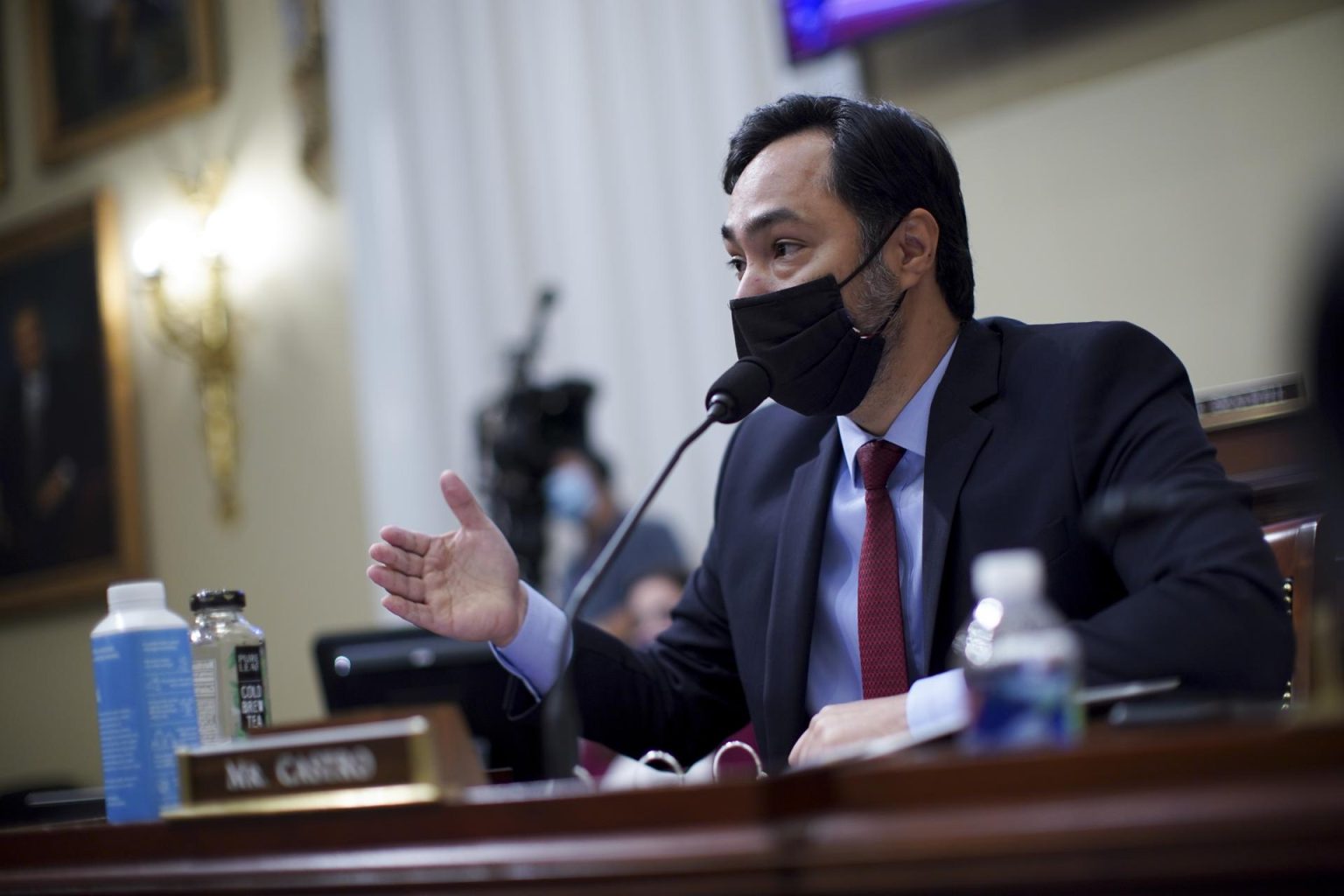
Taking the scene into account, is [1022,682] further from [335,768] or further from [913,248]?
[913,248]

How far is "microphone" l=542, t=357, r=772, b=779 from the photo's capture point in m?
1.21

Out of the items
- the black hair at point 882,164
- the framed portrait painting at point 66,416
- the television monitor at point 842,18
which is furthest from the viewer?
the framed portrait painting at point 66,416

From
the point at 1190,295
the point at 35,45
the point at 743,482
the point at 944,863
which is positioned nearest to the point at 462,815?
the point at 944,863

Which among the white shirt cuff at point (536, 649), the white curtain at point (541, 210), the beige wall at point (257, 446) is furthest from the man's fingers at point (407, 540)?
the beige wall at point (257, 446)

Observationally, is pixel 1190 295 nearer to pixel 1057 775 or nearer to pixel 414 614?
pixel 414 614

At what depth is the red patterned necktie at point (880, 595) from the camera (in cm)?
169

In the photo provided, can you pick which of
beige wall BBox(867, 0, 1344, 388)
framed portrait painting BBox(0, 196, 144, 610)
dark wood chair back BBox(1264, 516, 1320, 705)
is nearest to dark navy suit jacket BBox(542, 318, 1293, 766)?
dark wood chair back BBox(1264, 516, 1320, 705)

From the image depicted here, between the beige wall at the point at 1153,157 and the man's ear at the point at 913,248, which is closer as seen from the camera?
the man's ear at the point at 913,248

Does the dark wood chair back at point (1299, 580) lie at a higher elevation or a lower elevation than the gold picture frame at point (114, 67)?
lower

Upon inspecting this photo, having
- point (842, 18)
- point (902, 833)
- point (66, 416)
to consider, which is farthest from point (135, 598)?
point (66, 416)

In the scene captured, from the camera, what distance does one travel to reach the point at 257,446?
530cm

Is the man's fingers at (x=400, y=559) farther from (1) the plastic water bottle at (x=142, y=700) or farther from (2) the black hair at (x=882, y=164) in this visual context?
(2) the black hair at (x=882, y=164)

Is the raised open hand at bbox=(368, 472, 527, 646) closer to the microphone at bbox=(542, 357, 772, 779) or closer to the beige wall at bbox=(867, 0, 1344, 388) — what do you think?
the microphone at bbox=(542, 357, 772, 779)

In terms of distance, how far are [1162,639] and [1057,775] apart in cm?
59
